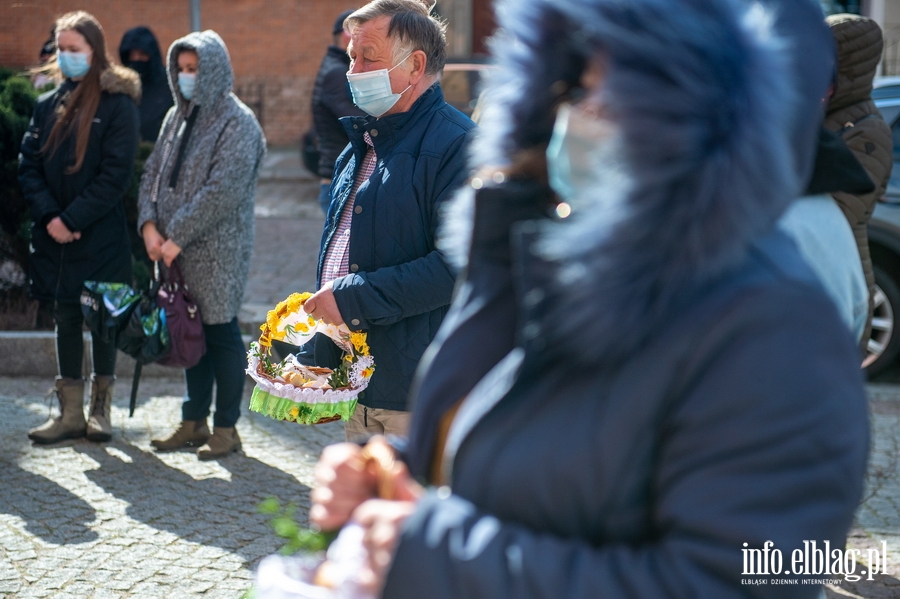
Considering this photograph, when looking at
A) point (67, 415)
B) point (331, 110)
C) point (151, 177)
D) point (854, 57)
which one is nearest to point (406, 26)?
point (854, 57)

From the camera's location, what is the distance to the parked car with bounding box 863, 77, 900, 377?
6344 millimetres

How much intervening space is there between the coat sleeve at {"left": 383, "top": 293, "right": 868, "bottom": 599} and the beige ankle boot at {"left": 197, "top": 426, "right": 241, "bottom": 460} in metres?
4.04

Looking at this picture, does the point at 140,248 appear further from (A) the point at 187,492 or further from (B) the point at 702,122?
(B) the point at 702,122

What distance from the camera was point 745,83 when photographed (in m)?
Result: 1.20

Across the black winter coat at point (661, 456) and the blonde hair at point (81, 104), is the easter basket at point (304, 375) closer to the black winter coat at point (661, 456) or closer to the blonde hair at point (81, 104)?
the black winter coat at point (661, 456)

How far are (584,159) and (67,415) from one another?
474 centimetres

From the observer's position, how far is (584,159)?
1278 millimetres

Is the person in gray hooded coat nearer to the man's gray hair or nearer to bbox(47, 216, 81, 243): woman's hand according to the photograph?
bbox(47, 216, 81, 243): woman's hand

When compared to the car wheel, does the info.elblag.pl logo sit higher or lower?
higher

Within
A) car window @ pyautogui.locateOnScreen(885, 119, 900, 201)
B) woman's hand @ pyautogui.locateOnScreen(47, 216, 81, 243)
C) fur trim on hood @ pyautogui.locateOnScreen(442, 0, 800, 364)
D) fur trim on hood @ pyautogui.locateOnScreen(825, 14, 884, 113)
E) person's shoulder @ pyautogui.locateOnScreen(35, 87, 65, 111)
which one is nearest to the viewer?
fur trim on hood @ pyautogui.locateOnScreen(442, 0, 800, 364)

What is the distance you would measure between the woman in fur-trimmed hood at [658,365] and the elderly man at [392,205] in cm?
195

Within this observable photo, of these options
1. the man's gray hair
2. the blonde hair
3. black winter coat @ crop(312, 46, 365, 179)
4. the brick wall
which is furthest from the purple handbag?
the brick wall

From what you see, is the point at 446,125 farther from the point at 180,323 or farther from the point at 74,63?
the point at 74,63

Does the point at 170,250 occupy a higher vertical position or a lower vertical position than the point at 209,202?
lower
